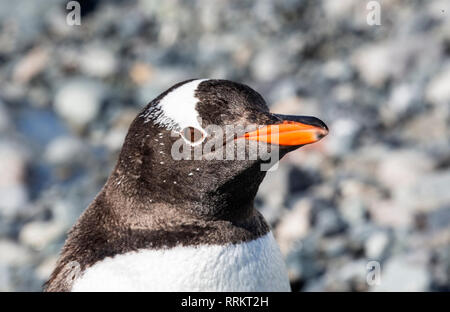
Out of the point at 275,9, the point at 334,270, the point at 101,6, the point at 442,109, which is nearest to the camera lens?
the point at 334,270

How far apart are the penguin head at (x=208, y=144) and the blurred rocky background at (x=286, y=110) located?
161cm

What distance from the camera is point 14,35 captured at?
855cm

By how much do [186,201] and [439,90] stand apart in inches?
152

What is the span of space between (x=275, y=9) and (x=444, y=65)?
2312 millimetres

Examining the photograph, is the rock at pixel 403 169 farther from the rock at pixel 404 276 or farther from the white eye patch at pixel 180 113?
the white eye patch at pixel 180 113

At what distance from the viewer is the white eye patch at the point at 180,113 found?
8.82ft

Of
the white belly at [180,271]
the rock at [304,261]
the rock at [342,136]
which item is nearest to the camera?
the white belly at [180,271]

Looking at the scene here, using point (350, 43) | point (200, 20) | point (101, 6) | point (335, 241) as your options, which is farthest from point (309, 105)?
point (101, 6)

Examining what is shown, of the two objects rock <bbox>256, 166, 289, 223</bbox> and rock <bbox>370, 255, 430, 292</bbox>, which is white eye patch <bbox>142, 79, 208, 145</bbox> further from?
rock <bbox>256, 166, 289, 223</bbox>

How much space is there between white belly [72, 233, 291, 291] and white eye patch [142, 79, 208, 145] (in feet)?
1.44

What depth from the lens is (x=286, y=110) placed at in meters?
6.27

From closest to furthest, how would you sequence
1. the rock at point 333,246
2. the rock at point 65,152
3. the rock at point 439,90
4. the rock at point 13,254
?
the rock at point 333,246
the rock at point 13,254
the rock at point 439,90
the rock at point 65,152

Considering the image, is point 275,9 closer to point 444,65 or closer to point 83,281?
point 444,65

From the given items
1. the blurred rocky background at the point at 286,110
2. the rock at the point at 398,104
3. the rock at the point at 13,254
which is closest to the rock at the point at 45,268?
the blurred rocky background at the point at 286,110
